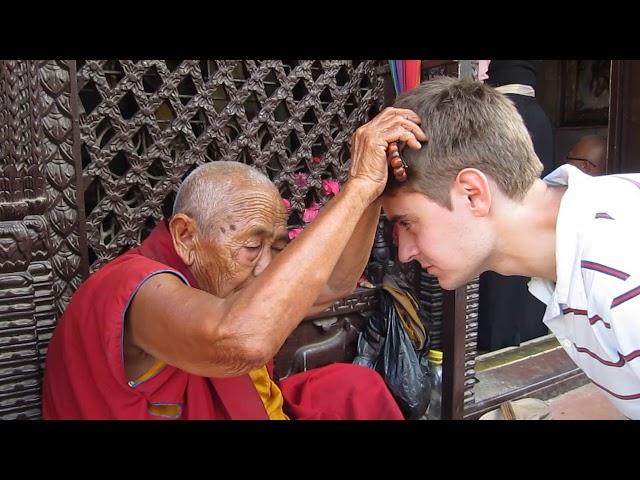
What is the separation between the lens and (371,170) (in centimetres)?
168

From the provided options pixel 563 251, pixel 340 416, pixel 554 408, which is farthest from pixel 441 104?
pixel 554 408

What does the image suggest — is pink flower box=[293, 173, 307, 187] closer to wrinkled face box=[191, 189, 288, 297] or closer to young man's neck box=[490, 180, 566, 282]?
wrinkled face box=[191, 189, 288, 297]

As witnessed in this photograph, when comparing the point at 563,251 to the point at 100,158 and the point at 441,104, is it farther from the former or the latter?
the point at 100,158

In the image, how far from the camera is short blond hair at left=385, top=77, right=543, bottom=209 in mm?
1674

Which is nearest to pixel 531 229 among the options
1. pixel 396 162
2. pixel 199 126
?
pixel 396 162

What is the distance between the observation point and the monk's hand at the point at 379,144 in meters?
1.67

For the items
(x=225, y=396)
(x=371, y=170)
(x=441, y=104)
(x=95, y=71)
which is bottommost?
(x=225, y=396)

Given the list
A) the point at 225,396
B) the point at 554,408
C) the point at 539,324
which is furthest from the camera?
the point at 539,324

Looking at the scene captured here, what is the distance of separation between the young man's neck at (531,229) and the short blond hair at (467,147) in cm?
4

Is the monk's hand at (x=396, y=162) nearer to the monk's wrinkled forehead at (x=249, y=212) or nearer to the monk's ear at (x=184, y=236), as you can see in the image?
the monk's wrinkled forehead at (x=249, y=212)

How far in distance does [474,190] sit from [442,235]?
0.59 feet

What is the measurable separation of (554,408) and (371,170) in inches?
129

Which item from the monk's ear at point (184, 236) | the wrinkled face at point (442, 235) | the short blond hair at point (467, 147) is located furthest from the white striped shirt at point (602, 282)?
the monk's ear at point (184, 236)

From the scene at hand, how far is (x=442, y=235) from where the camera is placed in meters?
1.73
